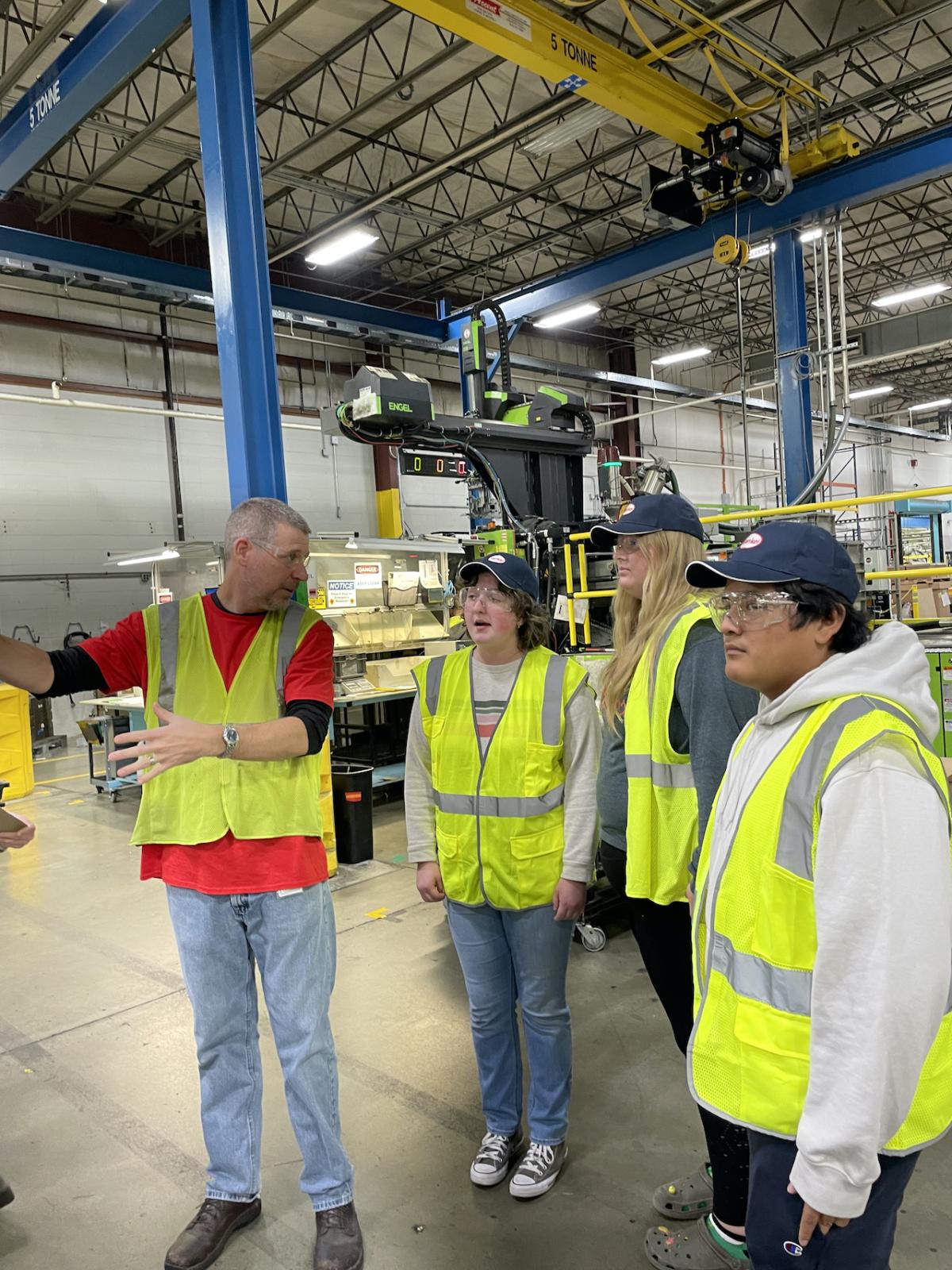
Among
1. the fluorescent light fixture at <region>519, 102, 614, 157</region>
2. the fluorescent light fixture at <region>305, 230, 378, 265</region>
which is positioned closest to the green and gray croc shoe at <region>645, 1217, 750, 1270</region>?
the fluorescent light fixture at <region>519, 102, 614, 157</region>

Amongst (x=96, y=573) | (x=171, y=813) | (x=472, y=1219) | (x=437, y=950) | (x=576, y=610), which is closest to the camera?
(x=171, y=813)

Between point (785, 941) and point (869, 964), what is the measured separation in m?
0.13

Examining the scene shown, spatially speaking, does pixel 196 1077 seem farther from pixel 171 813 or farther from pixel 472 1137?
pixel 171 813

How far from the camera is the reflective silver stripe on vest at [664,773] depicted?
206 centimetres

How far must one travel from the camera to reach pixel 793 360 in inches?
340

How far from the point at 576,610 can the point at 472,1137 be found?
3.04 metres

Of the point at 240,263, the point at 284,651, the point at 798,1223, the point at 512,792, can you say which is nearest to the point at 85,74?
the point at 240,263

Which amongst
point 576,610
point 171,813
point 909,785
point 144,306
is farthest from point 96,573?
point 909,785

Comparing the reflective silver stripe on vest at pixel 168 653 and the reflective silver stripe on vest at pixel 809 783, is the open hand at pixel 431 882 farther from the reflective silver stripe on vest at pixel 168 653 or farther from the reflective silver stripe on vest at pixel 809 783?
the reflective silver stripe on vest at pixel 809 783

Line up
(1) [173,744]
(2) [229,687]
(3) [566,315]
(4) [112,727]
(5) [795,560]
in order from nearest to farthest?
(5) [795,560]
(1) [173,744]
(2) [229,687]
(4) [112,727]
(3) [566,315]

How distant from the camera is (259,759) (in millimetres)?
1995

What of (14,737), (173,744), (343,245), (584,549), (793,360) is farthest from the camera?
(343,245)

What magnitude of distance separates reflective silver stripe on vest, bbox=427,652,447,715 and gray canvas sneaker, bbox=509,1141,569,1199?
126cm

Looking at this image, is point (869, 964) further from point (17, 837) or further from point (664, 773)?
point (17, 837)
